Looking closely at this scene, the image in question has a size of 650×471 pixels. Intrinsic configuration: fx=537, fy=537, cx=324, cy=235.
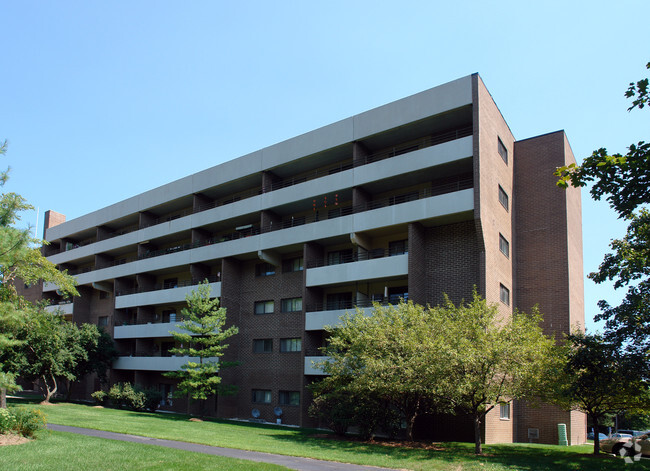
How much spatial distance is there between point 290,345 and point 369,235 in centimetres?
910

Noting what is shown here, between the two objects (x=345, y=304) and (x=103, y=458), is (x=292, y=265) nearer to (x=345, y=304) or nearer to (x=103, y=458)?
(x=345, y=304)

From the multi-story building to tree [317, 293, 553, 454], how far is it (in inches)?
135

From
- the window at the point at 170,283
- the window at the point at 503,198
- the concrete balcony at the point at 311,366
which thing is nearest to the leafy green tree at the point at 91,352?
the window at the point at 170,283

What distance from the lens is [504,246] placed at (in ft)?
99.2

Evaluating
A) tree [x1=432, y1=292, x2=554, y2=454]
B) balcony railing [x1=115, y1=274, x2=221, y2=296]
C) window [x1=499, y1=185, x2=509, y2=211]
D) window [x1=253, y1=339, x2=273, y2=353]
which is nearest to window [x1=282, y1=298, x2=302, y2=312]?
window [x1=253, y1=339, x2=273, y2=353]

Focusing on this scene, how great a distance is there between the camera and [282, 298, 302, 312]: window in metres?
34.8

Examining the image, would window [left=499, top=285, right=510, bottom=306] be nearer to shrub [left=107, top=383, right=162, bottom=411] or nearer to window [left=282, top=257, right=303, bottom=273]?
window [left=282, top=257, right=303, bottom=273]

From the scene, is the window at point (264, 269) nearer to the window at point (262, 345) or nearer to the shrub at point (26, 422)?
the window at point (262, 345)

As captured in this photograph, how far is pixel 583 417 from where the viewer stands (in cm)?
3278

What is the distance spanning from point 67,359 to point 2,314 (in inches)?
987

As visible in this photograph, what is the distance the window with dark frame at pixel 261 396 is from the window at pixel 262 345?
8.41 ft

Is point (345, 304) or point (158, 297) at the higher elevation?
point (158, 297)

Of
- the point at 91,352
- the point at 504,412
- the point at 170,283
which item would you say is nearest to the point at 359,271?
the point at 504,412

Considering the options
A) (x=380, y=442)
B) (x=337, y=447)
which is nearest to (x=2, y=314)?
(x=337, y=447)
